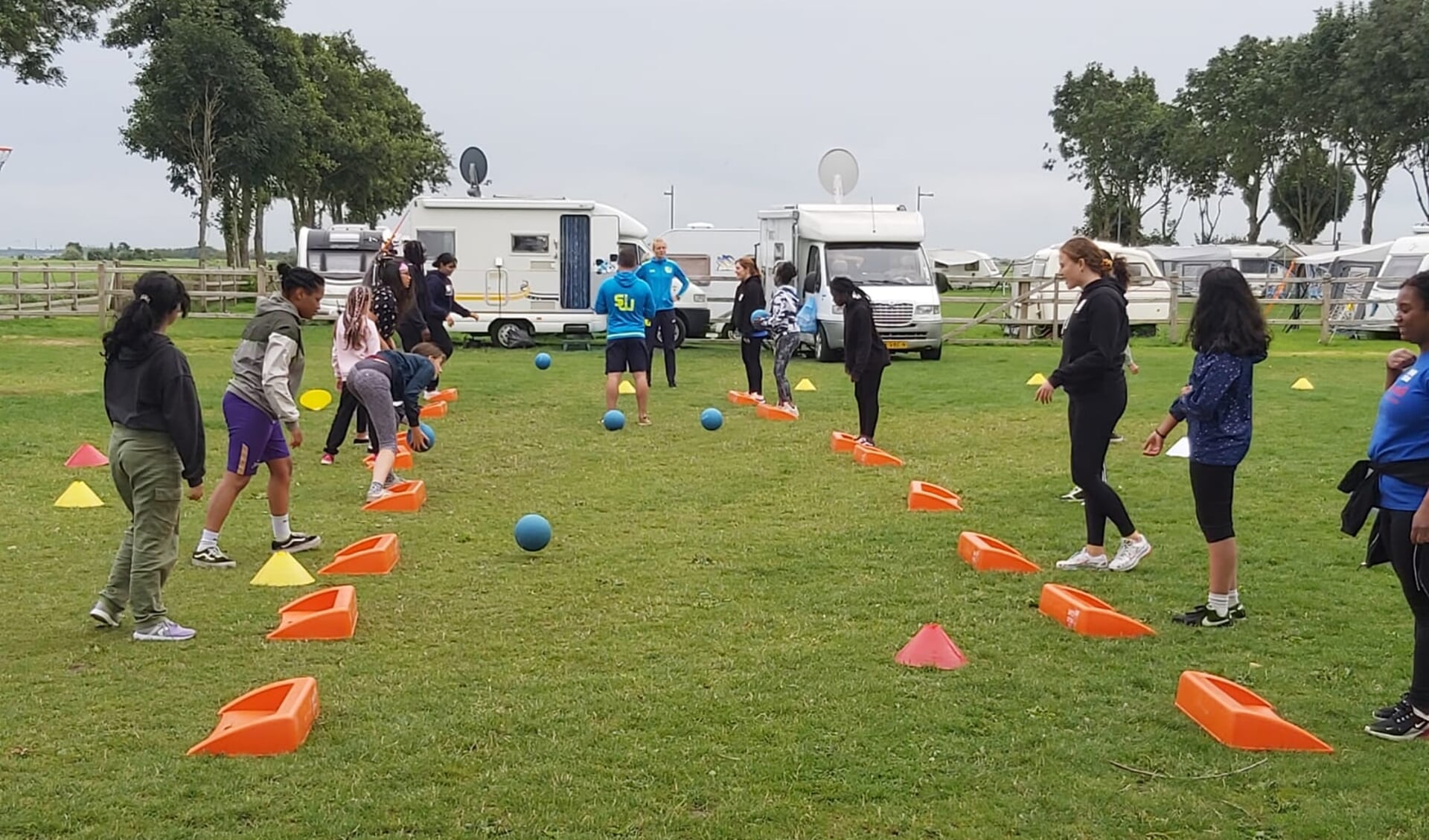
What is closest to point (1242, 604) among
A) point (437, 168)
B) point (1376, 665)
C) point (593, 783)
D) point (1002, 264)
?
point (1376, 665)

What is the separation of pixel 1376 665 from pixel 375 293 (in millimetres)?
7992

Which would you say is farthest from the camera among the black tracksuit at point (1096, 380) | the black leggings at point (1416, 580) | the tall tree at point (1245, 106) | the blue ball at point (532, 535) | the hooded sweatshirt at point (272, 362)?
the tall tree at point (1245, 106)

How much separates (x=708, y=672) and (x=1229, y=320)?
A: 9.45ft

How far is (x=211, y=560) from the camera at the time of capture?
727 cm

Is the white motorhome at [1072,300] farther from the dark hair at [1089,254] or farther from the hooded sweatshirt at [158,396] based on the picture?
the hooded sweatshirt at [158,396]

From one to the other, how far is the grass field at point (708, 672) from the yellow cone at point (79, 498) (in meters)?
0.17

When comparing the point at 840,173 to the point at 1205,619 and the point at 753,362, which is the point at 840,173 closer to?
the point at 753,362

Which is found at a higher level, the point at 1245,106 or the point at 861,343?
the point at 1245,106

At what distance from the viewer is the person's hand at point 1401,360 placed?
4.82m

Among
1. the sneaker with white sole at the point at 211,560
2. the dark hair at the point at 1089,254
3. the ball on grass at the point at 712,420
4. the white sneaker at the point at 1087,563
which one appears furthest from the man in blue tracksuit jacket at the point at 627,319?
the white sneaker at the point at 1087,563

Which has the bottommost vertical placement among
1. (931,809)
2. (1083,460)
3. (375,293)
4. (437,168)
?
(931,809)

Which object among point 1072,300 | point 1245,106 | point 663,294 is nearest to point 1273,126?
point 1245,106

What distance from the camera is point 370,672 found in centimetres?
541

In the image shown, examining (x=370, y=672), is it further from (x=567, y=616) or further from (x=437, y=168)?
(x=437, y=168)
